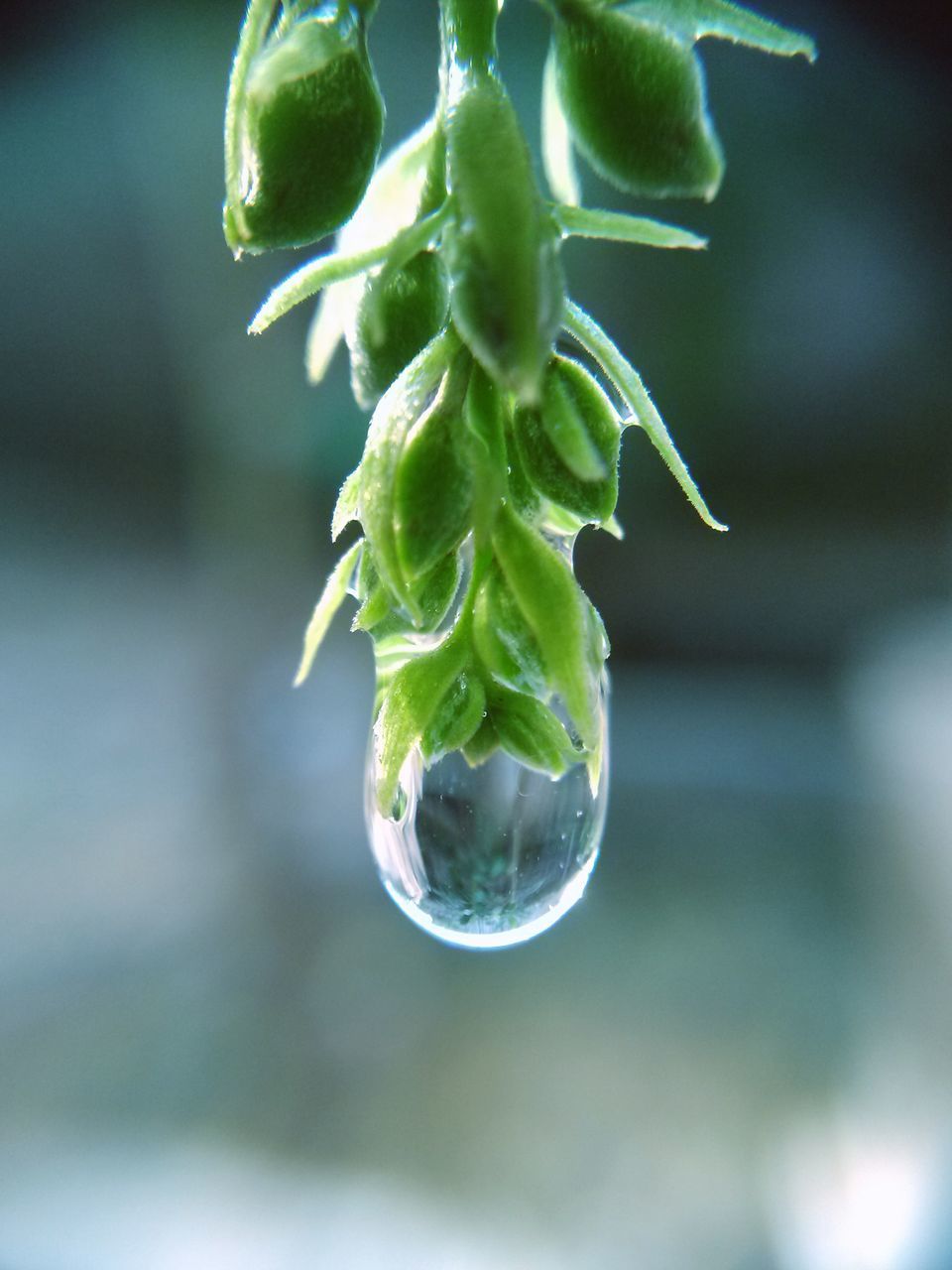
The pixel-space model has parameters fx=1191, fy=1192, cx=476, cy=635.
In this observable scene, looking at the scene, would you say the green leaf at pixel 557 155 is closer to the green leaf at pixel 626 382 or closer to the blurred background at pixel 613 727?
the green leaf at pixel 626 382

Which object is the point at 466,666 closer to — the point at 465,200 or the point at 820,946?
the point at 465,200

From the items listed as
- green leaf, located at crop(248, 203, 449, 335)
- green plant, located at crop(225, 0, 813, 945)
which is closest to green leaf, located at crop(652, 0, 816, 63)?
green plant, located at crop(225, 0, 813, 945)

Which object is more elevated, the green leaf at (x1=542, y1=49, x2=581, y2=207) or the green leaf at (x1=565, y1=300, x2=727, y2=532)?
the green leaf at (x1=542, y1=49, x2=581, y2=207)

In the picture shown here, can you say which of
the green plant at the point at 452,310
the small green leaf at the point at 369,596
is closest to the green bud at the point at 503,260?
the green plant at the point at 452,310

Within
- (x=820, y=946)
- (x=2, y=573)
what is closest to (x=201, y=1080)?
(x=2, y=573)

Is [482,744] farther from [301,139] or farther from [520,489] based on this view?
[301,139]

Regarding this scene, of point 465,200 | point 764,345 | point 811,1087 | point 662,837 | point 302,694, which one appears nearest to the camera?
point 465,200

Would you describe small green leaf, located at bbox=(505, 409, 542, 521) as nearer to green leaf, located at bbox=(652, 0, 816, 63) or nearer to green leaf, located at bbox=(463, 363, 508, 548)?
green leaf, located at bbox=(463, 363, 508, 548)
